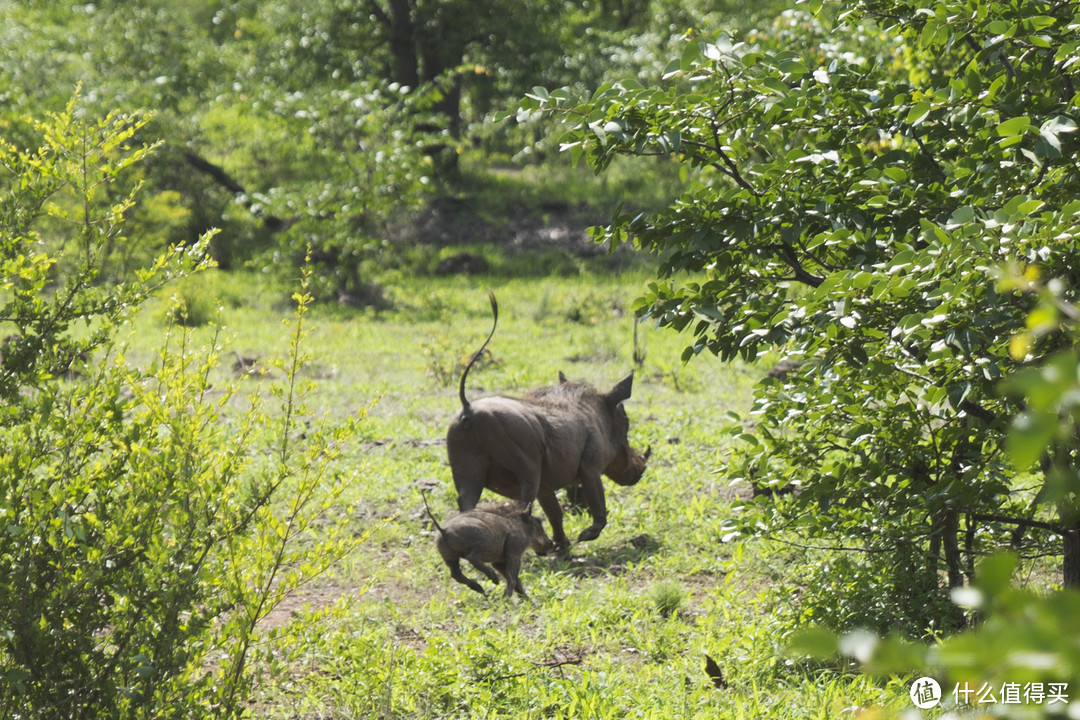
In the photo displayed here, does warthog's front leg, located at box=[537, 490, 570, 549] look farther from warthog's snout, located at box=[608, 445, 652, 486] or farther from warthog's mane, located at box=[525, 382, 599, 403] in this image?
warthog's snout, located at box=[608, 445, 652, 486]

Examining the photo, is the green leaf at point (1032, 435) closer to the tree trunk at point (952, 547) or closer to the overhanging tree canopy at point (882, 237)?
the overhanging tree canopy at point (882, 237)

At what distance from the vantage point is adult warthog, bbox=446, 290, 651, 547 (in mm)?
5938

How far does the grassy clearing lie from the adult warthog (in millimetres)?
321

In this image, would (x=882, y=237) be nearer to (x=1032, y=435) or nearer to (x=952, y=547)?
(x=952, y=547)

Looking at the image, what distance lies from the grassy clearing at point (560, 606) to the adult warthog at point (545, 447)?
0.32m

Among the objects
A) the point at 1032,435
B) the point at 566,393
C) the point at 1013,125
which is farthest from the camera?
the point at 566,393

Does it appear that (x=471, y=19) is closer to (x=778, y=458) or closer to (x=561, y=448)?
(x=561, y=448)

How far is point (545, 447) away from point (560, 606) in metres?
1.32

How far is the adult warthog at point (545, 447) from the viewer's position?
5938mm

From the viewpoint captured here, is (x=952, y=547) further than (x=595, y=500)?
No

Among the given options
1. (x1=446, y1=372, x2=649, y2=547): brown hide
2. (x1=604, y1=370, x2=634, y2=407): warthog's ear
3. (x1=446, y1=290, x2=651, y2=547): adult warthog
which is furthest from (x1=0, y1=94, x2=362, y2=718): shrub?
(x1=604, y1=370, x2=634, y2=407): warthog's ear

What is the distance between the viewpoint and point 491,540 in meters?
5.02

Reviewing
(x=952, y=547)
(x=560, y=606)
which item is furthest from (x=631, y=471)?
(x=952, y=547)

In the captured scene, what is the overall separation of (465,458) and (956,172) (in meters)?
3.40
